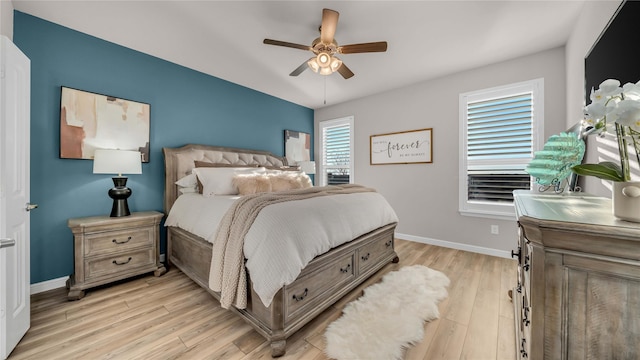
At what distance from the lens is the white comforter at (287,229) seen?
148 cm

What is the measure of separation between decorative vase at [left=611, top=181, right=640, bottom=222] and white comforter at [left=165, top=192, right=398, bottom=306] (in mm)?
1412

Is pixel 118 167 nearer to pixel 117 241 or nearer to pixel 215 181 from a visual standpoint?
pixel 117 241

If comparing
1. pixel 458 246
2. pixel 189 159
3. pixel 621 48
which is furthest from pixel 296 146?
pixel 621 48

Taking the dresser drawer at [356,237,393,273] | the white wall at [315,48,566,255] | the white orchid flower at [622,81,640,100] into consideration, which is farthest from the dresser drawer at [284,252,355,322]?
the white wall at [315,48,566,255]

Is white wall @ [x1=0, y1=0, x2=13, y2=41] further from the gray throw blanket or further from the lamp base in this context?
the gray throw blanket

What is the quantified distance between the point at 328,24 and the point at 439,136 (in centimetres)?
251

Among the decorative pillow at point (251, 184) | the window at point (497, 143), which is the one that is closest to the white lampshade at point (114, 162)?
the decorative pillow at point (251, 184)

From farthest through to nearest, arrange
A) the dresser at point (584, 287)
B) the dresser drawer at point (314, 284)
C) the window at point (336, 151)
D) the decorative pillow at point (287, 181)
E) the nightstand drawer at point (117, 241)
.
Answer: the window at point (336, 151) → the decorative pillow at point (287, 181) → the nightstand drawer at point (117, 241) → the dresser drawer at point (314, 284) → the dresser at point (584, 287)

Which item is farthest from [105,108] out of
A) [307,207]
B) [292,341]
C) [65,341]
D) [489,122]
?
[489,122]

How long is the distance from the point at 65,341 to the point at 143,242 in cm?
101

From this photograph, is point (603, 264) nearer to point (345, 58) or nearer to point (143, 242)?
point (345, 58)

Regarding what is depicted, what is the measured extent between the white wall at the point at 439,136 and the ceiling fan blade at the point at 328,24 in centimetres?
226

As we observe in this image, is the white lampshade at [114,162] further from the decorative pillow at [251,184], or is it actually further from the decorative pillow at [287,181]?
the decorative pillow at [287,181]

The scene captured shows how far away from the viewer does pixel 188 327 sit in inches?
68.3
